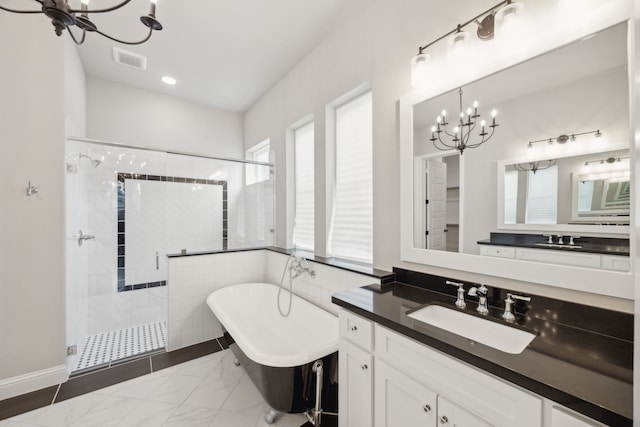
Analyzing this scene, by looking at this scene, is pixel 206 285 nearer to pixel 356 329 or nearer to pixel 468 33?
pixel 356 329

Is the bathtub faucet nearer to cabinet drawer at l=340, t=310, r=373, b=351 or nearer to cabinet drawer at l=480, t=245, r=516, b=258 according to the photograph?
cabinet drawer at l=340, t=310, r=373, b=351

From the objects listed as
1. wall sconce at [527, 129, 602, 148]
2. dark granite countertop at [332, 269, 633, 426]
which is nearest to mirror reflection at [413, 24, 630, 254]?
wall sconce at [527, 129, 602, 148]

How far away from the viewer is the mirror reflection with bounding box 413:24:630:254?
0.98 meters

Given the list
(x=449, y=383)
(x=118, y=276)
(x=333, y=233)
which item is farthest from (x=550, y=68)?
(x=118, y=276)

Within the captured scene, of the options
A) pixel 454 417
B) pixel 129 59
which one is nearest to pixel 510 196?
pixel 454 417

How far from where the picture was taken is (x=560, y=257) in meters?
1.11

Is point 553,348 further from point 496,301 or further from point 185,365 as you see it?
point 185,365

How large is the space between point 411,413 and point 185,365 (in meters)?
1.98

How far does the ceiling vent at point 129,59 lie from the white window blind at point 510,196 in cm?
345

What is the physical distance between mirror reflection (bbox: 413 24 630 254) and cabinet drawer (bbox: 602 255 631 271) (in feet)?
0.29

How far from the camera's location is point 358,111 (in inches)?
90.5

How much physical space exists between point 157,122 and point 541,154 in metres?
4.12

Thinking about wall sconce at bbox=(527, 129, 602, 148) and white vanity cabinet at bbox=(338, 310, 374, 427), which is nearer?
wall sconce at bbox=(527, 129, 602, 148)

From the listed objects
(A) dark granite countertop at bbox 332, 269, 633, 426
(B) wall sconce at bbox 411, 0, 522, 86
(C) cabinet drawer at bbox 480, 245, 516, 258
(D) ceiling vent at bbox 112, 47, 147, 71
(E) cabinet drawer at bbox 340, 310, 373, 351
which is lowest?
(E) cabinet drawer at bbox 340, 310, 373, 351
